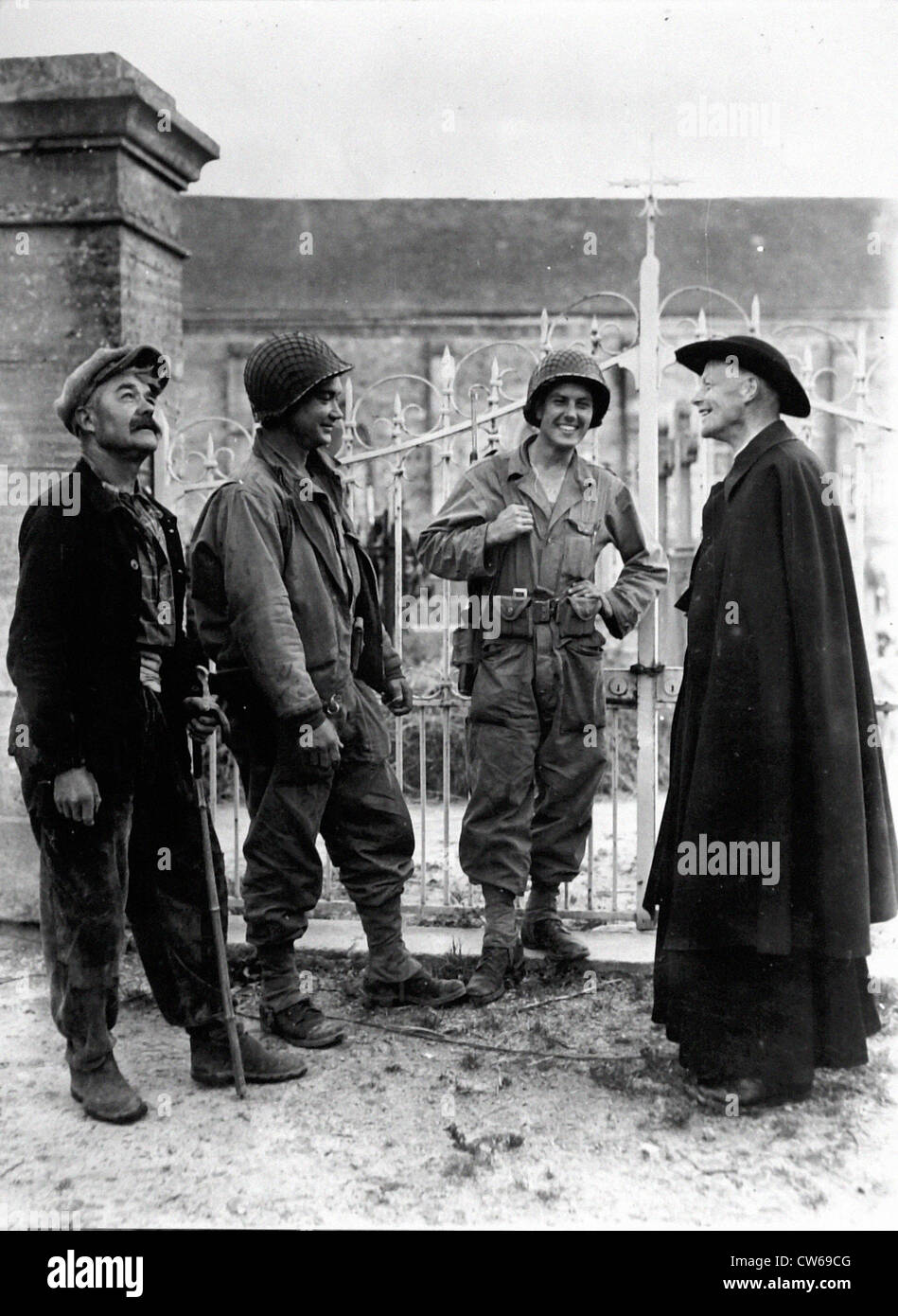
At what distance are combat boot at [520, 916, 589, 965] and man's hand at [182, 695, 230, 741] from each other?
1.63 meters

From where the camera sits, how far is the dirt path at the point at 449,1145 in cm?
302

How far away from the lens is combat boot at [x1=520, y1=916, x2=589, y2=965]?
4.65 meters

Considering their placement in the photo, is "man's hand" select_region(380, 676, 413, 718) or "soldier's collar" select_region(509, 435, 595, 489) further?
"soldier's collar" select_region(509, 435, 595, 489)

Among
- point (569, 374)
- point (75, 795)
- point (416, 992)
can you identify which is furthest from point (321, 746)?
point (569, 374)

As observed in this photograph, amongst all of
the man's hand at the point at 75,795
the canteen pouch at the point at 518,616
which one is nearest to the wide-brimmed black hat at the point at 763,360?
the canteen pouch at the point at 518,616

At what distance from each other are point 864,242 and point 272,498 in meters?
18.6

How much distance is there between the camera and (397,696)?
435 centimetres

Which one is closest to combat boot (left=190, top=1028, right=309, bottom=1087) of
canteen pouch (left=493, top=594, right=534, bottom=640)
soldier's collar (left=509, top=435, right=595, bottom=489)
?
canteen pouch (left=493, top=594, right=534, bottom=640)

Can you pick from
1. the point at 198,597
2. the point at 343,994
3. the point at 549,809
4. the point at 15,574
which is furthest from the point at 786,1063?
the point at 15,574

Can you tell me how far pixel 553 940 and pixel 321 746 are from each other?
4.74 feet

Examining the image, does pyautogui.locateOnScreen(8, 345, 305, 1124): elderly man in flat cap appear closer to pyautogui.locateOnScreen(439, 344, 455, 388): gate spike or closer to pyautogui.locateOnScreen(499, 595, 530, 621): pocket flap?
pyautogui.locateOnScreen(499, 595, 530, 621): pocket flap

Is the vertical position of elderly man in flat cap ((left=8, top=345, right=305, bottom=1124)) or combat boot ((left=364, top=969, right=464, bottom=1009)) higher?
elderly man in flat cap ((left=8, top=345, right=305, bottom=1124))

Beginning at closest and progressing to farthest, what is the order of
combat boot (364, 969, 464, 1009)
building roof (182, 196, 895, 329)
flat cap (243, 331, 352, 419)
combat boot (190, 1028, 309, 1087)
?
1. combat boot (190, 1028, 309, 1087)
2. flat cap (243, 331, 352, 419)
3. combat boot (364, 969, 464, 1009)
4. building roof (182, 196, 895, 329)

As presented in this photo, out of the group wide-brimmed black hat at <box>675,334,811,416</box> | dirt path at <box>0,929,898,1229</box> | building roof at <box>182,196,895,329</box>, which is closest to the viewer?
dirt path at <box>0,929,898,1229</box>
